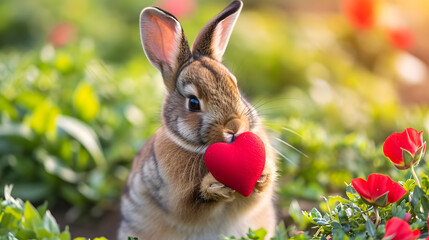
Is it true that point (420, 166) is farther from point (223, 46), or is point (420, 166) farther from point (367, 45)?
point (367, 45)

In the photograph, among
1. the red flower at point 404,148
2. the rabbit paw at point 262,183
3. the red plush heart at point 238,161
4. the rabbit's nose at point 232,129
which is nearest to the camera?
the red flower at point 404,148

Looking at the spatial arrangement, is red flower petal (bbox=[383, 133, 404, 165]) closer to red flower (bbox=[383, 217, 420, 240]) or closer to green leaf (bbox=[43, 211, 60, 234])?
red flower (bbox=[383, 217, 420, 240])

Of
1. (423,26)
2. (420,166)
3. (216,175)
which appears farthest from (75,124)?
(423,26)

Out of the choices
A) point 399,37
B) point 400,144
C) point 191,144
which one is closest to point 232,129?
point 191,144

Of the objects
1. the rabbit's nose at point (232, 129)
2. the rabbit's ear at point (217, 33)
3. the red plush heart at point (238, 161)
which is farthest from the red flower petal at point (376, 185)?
the rabbit's ear at point (217, 33)

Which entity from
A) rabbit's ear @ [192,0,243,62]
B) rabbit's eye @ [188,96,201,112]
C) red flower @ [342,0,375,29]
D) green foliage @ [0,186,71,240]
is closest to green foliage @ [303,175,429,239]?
rabbit's eye @ [188,96,201,112]

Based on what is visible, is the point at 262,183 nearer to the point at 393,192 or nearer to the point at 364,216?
the point at 364,216

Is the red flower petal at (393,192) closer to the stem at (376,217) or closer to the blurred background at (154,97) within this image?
the stem at (376,217)
